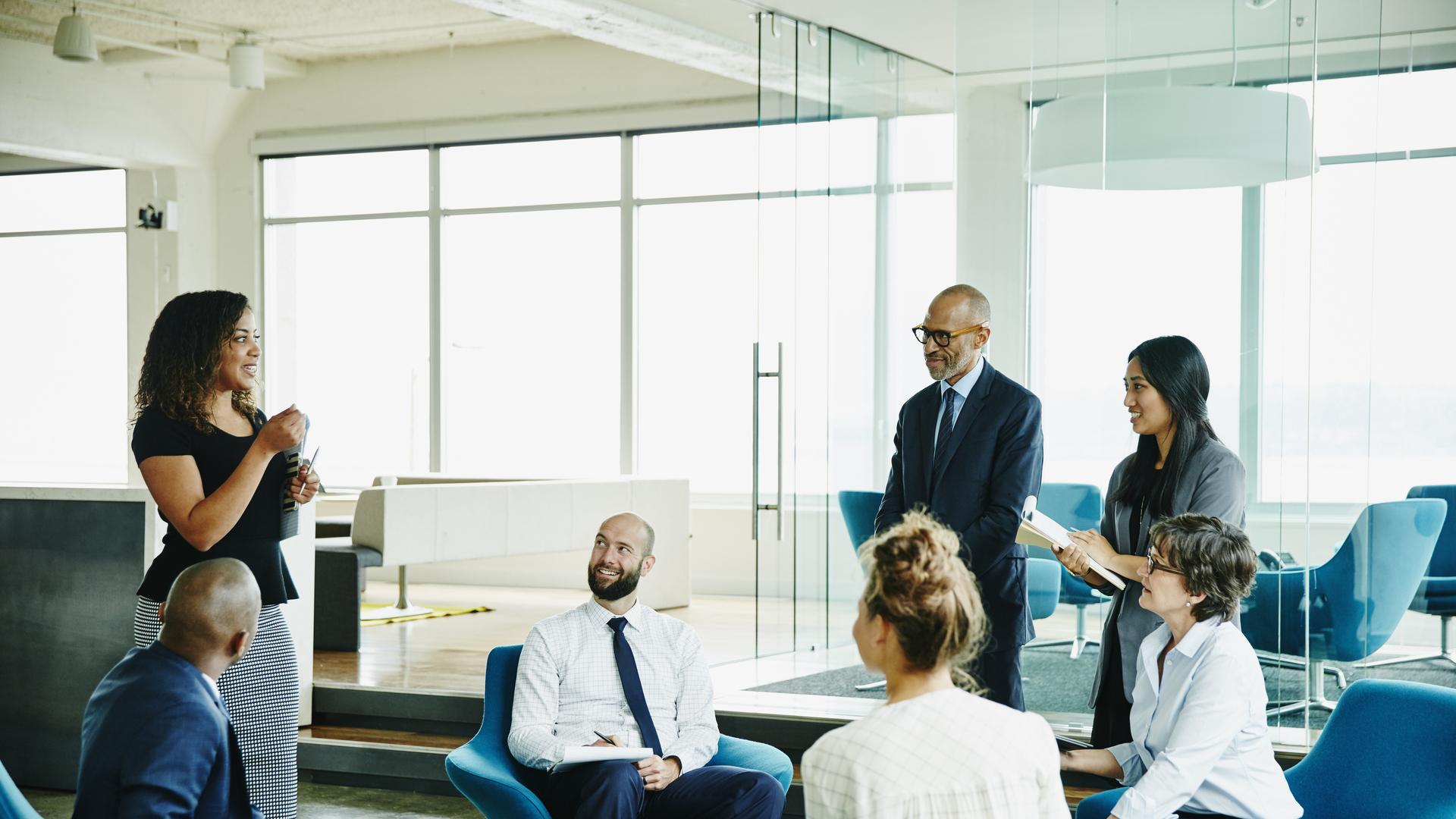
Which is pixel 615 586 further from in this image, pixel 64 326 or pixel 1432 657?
pixel 64 326

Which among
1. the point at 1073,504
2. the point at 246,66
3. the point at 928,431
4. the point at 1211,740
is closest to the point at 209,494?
the point at 928,431

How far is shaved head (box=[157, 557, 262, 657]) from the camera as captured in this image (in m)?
1.96

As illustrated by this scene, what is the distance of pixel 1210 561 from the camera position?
2.54 meters

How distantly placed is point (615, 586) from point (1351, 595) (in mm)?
2563

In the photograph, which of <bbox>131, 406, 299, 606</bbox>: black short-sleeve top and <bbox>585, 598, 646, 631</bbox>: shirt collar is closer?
<bbox>131, 406, 299, 606</bbox>: black short-sleeve top

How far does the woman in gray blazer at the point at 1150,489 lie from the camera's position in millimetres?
3098

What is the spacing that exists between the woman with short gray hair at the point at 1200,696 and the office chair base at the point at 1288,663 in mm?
1871

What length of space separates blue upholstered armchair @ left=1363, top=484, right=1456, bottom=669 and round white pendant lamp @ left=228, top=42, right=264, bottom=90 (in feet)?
23.1

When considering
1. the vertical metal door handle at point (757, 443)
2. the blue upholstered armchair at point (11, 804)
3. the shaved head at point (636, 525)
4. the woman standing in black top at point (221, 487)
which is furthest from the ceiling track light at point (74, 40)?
the blue upholstered armchair at point (11, 804)

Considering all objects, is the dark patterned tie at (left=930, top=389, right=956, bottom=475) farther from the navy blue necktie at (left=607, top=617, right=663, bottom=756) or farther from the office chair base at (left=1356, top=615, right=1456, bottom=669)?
the office chair base at (left=1356, top=615, right=1456, bottom=669)

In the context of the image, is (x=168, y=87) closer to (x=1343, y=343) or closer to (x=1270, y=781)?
(x=1343, y=343)

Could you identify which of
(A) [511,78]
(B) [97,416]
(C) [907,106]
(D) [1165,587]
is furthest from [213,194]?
(D) [1165,587]

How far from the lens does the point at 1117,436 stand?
4484mm

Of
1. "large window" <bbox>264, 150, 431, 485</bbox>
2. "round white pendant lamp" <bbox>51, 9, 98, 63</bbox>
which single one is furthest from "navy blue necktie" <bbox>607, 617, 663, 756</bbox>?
"large window" <bbox>264, 150, 431, 485</bbox>
